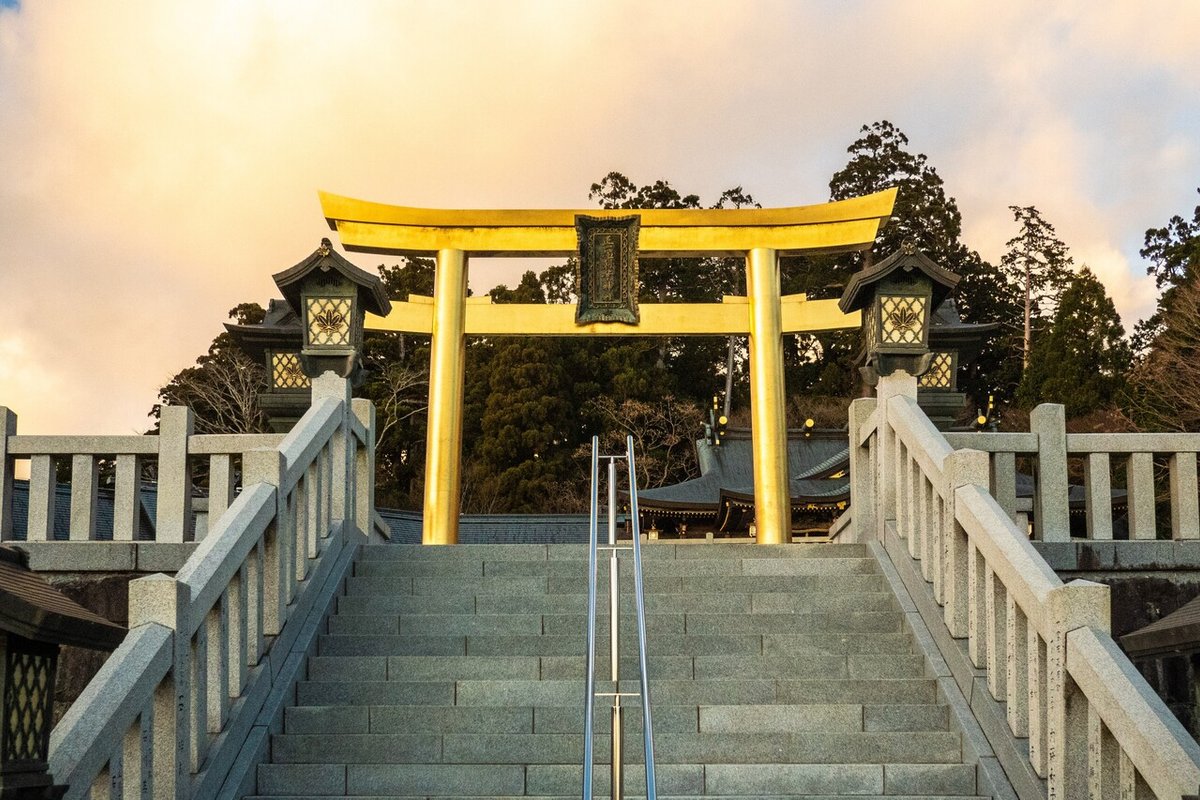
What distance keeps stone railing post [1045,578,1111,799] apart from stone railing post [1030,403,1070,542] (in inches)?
117

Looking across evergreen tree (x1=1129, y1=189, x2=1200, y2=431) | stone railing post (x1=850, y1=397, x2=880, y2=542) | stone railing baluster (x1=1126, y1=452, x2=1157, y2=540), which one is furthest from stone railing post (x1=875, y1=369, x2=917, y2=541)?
evergreen tree (x1=1129, y1=189, x2=1200, y2=431)

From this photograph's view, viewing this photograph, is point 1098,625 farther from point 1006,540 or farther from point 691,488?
point 691,488

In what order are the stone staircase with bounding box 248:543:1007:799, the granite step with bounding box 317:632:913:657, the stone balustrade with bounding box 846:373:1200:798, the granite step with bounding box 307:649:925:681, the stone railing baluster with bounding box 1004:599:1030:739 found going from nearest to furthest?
1. the stone balustrade with bounding box 846:373:1200:798
2. the stone railing baluster with bounding box 1004:599:1030:739
3. the stone staircase with bounding box 248:543:1007:799
4. the granite step with bounding box 307:649:925:681
5. the granite step with bounding box 317:632:913:657

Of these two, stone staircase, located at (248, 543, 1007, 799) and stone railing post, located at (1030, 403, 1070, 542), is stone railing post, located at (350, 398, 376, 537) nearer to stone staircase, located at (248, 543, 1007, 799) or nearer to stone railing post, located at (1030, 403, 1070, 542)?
stone staircase, located at (248, 543, 1007, 799)

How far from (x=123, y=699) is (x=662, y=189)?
3540 centimetres

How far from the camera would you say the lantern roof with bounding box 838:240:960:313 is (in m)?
8.97

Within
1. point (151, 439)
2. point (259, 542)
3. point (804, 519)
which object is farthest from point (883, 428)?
point (804, 519)

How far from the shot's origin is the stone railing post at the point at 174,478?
8.05 m

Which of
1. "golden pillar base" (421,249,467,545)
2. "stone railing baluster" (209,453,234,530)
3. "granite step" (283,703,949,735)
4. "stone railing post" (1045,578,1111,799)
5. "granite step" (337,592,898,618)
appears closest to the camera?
"stone railing post" (1045,578,1111,799)

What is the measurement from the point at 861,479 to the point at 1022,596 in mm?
3131

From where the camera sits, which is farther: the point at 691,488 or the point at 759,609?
the point at 691,488

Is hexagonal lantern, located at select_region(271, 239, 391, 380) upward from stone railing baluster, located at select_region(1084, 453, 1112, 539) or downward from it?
upward

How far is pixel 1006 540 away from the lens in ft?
19.0

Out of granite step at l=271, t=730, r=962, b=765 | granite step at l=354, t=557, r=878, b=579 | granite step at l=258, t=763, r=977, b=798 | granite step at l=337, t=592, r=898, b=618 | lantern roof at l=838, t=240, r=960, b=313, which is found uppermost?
lantern roof at l=838, t=240, r=960, b=313
